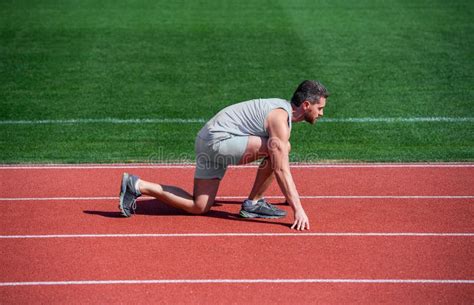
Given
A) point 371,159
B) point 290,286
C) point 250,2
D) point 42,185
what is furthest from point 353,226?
point 250,2

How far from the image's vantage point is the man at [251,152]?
26.4ft

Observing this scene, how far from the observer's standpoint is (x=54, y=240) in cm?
793

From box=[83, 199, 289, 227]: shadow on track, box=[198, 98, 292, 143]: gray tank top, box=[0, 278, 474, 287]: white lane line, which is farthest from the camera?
box=[83, 199, 289, 227]: shadow on track

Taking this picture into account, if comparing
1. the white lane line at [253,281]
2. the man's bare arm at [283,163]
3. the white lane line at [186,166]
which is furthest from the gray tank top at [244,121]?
the white lane line at [186,166]

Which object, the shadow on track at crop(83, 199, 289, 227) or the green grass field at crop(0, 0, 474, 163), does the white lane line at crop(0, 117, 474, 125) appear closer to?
the green grass field at crop(0, 0, 474, 163)

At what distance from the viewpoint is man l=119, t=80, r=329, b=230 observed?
26.4 ft

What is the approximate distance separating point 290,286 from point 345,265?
0.70 meters

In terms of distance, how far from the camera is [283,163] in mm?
8039

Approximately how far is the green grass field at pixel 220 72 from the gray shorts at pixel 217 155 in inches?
101

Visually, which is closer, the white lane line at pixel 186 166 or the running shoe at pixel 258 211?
the running shoe at pixel 258 211

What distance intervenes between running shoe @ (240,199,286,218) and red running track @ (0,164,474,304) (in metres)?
0.09

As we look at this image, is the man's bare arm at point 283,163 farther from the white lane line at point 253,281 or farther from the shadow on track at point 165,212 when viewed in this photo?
the white lane line at point 253,281

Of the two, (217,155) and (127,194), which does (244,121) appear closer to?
(217,155)

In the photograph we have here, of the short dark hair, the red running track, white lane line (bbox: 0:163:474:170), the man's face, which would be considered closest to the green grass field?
white lane line (bbox: 0:163:474:170)
